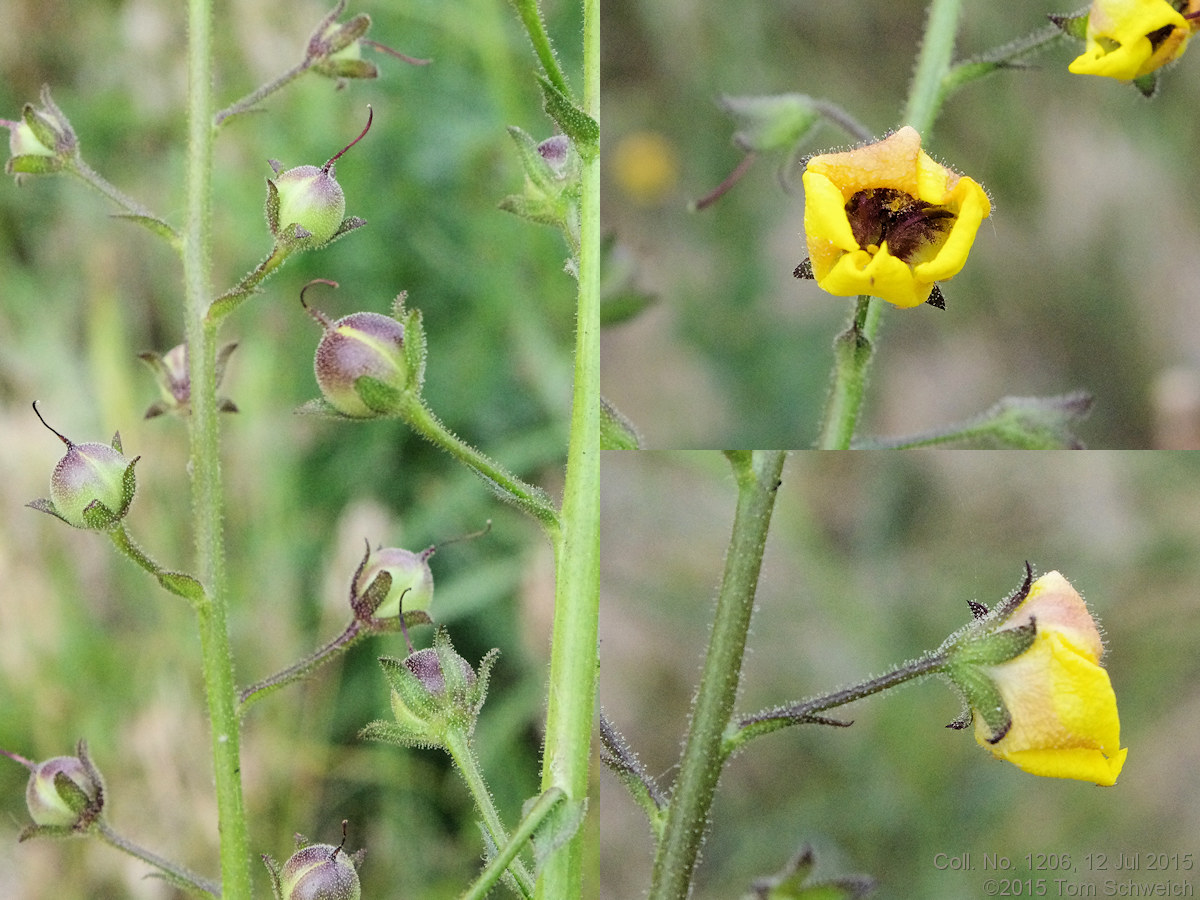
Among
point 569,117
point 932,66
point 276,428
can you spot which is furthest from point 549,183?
point 276,428

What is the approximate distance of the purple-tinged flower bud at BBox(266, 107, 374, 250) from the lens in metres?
0.78

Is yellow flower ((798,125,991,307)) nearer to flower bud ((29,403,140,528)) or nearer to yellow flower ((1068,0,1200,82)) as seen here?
yellow flower ((1068,0,1200,82))

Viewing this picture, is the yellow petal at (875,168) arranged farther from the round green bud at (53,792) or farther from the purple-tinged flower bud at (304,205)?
the round green bud at (53,792)

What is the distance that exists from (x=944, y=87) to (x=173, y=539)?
125 centimetres

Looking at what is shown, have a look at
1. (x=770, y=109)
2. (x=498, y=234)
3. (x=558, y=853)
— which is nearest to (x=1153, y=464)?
(x=770, y=109)

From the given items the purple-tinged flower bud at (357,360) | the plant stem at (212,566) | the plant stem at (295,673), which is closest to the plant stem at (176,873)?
the plant stem at (212,566)

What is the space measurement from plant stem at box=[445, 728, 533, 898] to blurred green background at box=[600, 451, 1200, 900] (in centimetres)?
9

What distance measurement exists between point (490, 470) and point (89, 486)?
259 millimetres

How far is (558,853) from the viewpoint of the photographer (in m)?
0.76

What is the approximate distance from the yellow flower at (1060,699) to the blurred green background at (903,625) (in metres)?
0.08

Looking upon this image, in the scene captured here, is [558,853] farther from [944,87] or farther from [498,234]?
[498,234]

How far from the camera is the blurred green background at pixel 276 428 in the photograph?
62.5 inches

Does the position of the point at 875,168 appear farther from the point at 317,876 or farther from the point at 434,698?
the point at 317,876

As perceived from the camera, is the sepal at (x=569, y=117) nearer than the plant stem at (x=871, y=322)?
Yes
